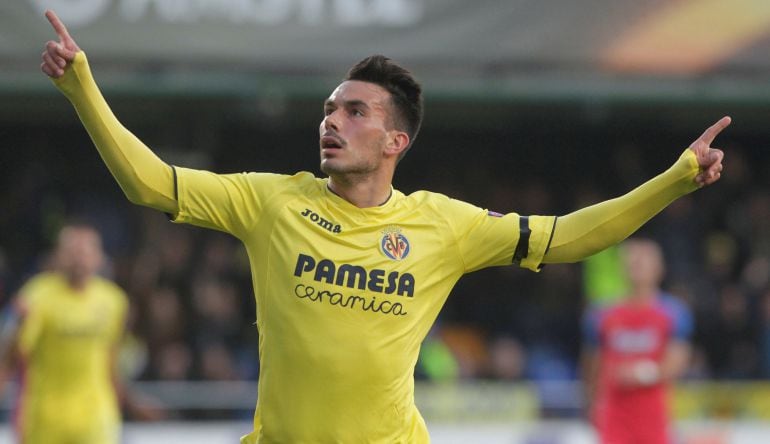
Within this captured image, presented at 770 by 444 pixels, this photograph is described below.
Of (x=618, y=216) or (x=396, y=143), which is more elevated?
(x=396, y=143)

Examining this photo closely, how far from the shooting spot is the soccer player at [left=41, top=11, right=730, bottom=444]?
4.79m

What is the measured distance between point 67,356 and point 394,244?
16.4 feet

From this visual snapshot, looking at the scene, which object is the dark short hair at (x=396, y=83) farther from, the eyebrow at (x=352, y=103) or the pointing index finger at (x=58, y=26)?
the pointing index finger at (x=58, y=26)

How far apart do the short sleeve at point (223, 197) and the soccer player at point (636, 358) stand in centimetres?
537

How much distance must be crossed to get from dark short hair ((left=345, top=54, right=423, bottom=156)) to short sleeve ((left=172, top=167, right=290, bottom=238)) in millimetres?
486

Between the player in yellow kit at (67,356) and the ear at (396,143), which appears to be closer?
the ear at (396,143)

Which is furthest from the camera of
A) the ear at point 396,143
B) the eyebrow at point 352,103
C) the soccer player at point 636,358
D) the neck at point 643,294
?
the neck at point 643,294

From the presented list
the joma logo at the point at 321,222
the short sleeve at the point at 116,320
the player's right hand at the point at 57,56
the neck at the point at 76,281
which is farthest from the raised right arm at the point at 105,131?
the short sleeve at the point at 116,320

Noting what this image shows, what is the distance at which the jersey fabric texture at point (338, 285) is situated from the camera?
4.80 metres

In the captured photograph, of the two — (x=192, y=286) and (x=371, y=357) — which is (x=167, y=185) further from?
(x=192, y=286)

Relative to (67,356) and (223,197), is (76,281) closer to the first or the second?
(67,356)

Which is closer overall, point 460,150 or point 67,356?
point 67,356

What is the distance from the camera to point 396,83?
5184mm

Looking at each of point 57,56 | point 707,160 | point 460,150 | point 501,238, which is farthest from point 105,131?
point 460,150
